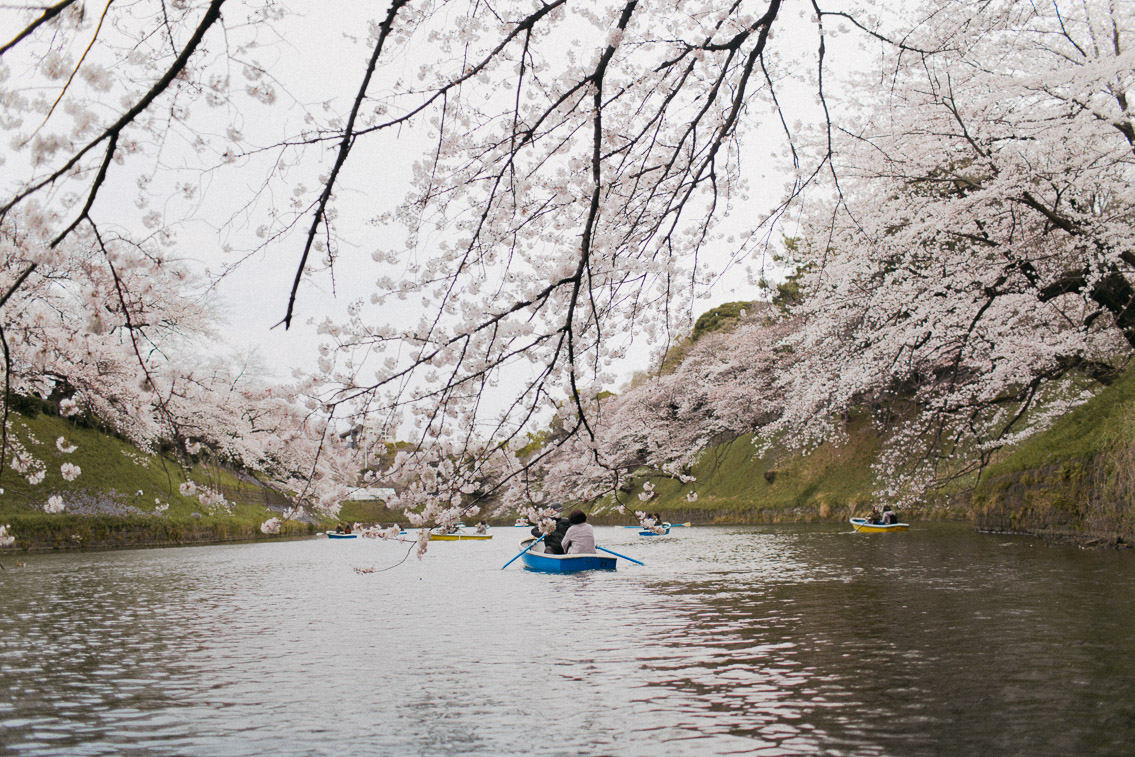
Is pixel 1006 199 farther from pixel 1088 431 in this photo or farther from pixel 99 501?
pixel 99 501

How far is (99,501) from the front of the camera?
26.3m

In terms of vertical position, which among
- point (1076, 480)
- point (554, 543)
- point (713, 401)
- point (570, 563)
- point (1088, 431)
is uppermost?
point (713, 401)

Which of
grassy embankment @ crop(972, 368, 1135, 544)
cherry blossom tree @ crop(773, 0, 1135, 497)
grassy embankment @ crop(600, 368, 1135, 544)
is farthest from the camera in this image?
grassy embankment @ crop(600, 368, 1135, 544)

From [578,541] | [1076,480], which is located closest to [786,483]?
[1076,480]

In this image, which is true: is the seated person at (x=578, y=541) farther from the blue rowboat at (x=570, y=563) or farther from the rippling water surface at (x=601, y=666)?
the rippling water surface at (x=601, y=666)

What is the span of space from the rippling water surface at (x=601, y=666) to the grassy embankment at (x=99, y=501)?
11810mm

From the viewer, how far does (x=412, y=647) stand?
7.88m

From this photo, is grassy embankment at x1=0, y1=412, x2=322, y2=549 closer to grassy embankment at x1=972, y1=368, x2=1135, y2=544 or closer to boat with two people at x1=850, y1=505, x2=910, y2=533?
boat with two people at x1=850, y1=505, x2=910, y2=533

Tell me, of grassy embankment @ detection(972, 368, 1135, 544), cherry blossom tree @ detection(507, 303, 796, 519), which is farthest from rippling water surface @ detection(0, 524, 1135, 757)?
cherry blossom tree @ detection(507, 303, 796, 519)

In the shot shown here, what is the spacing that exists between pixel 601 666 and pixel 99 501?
25.3 m

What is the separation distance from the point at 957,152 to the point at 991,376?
460cm

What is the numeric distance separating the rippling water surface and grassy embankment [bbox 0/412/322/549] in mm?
11810

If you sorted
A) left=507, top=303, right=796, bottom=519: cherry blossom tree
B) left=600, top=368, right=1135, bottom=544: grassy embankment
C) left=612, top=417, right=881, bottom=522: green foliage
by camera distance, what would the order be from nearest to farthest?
1. left=600, top=368, right=1135, bottom=544: grassy embankment
2. left=612, top=417, right=881, bottom=522: green foliage
3. left=507, top=303, right=796, bottom=519: cherry blossom tree

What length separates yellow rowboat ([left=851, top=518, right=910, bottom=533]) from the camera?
77.9 feet
